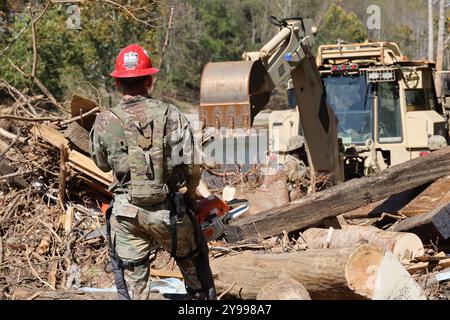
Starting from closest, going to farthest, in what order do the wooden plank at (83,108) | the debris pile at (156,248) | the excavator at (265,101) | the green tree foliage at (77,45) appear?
the debris pile at (156,248) < the excavator at (265,101) < the wooden plank at (83,108) < the green tree foliage at (77,45)

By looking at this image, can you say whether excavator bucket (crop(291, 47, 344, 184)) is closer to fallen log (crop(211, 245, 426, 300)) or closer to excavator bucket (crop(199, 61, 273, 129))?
excavator bucket (crop(199, 61, 273, 129))

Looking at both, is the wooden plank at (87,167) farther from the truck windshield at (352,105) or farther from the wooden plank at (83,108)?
the truck windshield at (352,105)

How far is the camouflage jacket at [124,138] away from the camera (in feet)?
18.1

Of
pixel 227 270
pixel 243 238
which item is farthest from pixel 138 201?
pixel 243 238

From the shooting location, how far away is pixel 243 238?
26.8 feet

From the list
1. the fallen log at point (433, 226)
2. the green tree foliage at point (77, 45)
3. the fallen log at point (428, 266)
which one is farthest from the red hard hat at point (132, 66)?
the green tree foliage at point (77, 45)

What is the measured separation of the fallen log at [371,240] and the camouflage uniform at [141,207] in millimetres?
1900

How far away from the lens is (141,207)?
5535 mm

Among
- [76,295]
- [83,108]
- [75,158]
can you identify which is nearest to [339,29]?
[83,108]

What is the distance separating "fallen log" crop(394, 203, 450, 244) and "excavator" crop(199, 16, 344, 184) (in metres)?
1.91

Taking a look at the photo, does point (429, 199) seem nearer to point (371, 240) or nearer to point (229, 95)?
point (371, 240)

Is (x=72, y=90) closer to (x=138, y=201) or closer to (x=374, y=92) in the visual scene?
(x=374, y=92)

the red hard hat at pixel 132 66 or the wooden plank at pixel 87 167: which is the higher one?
the red hard hat at pixel 132 66

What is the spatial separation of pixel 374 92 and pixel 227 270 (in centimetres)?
690
